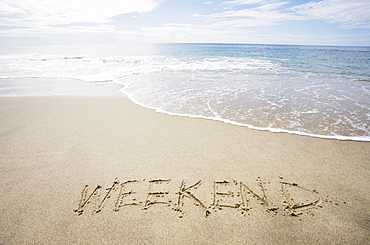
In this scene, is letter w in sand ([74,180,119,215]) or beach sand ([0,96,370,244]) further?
letter w in sand ([74,180,119,215])

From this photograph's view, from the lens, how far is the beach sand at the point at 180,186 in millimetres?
2369

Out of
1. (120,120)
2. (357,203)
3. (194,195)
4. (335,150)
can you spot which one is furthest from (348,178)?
(120,120)

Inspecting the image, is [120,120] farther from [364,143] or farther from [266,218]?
[364,143]

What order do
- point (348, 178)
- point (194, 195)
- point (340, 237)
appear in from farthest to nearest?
point (348, 178)
point (194, 195)
point (340, 237)

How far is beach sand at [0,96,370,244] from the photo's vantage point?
7.77ft

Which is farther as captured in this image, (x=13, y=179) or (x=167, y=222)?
(x=13, y=179)

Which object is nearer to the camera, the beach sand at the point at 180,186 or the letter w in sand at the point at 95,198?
the beach sand at the point at 180,186

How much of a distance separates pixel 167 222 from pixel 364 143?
4.69 m

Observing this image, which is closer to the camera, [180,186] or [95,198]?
[95,198]

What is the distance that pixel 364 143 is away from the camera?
14.0ft

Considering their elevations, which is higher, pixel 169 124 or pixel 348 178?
pixel 169 124

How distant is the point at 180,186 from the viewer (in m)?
3.08

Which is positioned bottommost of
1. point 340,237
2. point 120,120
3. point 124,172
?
point 340,237

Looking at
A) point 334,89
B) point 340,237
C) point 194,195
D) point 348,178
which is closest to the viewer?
point 340,237
